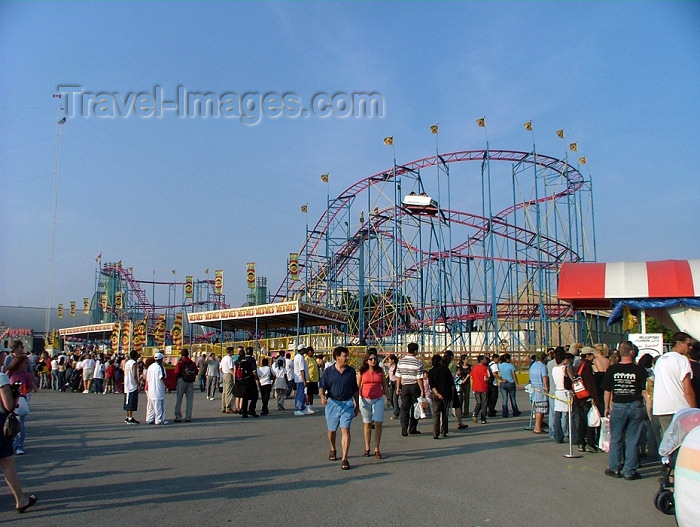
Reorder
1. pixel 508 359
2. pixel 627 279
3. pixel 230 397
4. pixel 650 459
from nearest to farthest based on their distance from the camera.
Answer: pixel 650 459 < pixel 508 359 < pixel 230 397 < pixel 627 279

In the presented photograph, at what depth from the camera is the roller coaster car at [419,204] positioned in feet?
103

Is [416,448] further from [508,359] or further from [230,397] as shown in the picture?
[230,397]

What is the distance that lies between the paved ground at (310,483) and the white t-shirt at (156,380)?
123 cm

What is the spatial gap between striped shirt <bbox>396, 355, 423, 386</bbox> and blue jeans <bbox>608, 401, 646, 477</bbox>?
140 inches

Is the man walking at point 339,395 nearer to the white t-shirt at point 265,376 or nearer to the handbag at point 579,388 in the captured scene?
the handbag at point 579,388

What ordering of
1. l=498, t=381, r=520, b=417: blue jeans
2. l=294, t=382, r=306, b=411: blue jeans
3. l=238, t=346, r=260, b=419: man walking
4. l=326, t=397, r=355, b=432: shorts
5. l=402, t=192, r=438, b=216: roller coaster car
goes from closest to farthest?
l=326, t=397, r=355, b=432: shorts
l=238, t=346, r=260, b=419: man walking
l=498, t=381, r=520, b=417: blue jeans
l=294, t=382, r=306, b=411: blue jeans
l=402, t=192, r=438, b=216: roller coaster car

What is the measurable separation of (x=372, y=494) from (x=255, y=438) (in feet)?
14.4

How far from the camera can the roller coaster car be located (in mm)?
31283

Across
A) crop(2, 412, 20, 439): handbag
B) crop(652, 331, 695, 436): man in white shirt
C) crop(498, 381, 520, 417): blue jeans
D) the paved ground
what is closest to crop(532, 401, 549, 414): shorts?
the paved ground

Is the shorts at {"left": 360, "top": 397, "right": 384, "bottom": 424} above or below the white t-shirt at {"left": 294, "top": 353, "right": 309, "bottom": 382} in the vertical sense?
below

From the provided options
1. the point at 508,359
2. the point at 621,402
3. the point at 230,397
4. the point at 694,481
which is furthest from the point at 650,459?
the point at 230,397

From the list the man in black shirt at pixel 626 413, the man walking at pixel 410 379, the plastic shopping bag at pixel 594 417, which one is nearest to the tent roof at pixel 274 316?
the man walking at pixel 410 379

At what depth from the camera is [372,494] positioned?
6.24 m

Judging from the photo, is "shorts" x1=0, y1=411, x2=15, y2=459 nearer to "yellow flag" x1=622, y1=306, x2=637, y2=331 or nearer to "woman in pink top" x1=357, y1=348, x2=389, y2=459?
"woman in pink top" x1=357, y1=348, x2=389, y2=459
